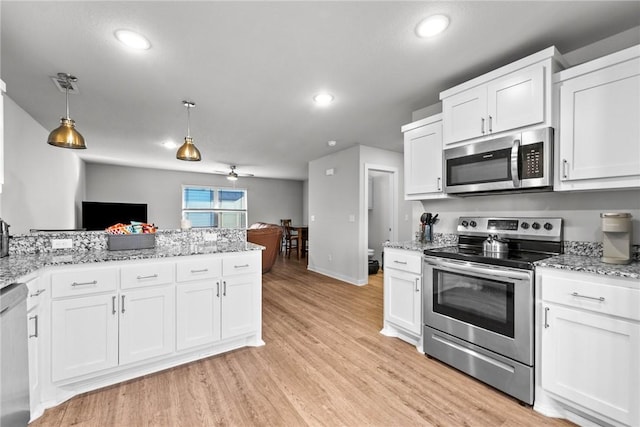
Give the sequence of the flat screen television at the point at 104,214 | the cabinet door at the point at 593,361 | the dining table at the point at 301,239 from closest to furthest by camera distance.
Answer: the cabinet door at the point at 593,361
the flat screen television at the point at 104,214
the dining table at the point at 301,239

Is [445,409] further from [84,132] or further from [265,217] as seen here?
[265,217]

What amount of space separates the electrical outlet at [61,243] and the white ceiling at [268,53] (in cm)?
142

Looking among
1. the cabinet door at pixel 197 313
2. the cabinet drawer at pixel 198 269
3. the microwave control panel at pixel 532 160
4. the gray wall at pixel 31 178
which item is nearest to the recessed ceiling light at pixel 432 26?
the microwave control panel at pixel 532 160

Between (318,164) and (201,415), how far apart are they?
479cm

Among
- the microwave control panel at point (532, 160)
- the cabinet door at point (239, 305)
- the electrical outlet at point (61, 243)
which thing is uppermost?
the microwave control panel at point (532, 160)

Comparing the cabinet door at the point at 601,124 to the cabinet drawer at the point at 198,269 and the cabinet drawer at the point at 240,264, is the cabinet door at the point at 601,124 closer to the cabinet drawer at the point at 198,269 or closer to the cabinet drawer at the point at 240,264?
the cabinet drawer at the point at 240,264

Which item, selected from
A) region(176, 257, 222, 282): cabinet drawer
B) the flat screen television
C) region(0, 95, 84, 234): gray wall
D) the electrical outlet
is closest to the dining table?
the flat screen television

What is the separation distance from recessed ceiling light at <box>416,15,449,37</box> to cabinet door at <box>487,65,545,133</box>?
26.0 inches

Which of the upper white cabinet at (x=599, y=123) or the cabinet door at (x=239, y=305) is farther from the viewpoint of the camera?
the cabinet door at (x=239, y=305)

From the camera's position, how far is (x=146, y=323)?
2023mm

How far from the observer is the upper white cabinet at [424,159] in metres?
2.59

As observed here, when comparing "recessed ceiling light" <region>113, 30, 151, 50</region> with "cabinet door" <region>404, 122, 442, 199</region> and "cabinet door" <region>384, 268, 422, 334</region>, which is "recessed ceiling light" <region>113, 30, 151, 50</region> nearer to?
"cabinet door" <region>404, 122, 442, 199</region>

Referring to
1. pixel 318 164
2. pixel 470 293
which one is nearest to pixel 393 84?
pixel 470 293

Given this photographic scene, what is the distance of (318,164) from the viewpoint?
19.1ft
